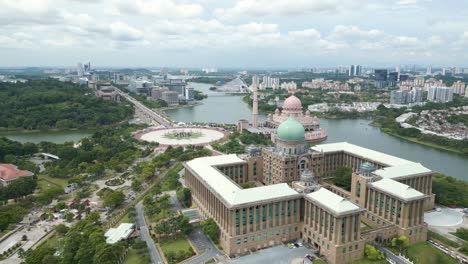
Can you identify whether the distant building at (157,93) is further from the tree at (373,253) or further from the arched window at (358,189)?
the tree at (373,253)

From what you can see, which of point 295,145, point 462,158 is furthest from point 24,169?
point 462,158

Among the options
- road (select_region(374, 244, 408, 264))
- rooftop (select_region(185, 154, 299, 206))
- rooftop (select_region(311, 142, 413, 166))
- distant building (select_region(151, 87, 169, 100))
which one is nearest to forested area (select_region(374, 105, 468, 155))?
rooftop (select_region(311, 142, 413, 166))

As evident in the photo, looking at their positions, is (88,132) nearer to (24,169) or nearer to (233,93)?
(24,169)

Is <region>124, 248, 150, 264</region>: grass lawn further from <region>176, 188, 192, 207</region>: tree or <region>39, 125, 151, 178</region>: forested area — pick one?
<region>39, 125, 151, 178</region>: forested area

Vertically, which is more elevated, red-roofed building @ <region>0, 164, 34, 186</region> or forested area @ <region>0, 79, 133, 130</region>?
forested area @ <region>0, 79, 133, 130</region>

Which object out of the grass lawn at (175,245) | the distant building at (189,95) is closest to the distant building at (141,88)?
the distant building at (189,95)

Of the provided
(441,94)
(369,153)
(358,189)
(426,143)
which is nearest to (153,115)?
(426,143)
